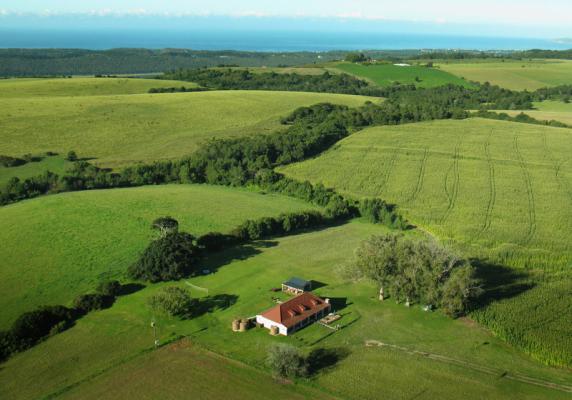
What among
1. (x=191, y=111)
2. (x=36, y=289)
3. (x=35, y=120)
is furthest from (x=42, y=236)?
(x=191, y=111)

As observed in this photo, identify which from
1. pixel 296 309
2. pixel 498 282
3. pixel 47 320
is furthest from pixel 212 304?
pixel 498 282

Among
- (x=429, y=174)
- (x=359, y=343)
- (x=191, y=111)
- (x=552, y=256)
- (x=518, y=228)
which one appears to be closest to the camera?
(x=359, y=343)

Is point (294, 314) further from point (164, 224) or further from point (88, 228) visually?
point (88, 228)

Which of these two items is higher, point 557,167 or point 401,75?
point 401,75

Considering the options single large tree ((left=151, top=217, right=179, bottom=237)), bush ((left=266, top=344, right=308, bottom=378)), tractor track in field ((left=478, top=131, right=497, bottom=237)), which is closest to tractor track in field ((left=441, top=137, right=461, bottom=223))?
tractor track in field ((left=478, top=131, right=497, bottom=237))

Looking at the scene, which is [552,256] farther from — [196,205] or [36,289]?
[36,289]

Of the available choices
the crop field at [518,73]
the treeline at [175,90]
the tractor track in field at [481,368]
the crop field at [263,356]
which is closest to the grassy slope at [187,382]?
the crop field at [263,356]
